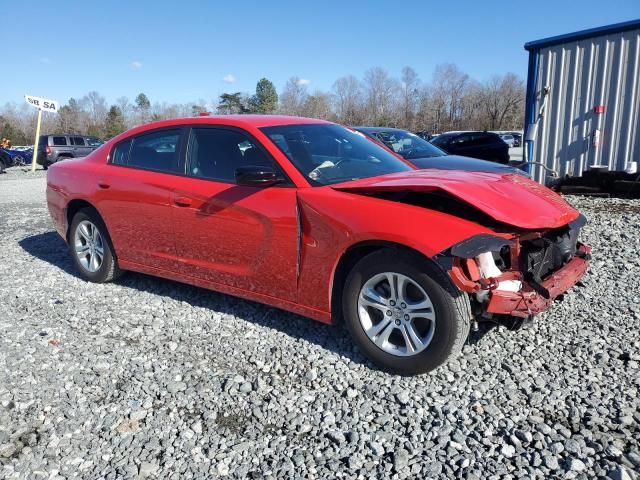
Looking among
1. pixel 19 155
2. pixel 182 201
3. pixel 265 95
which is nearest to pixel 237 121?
pixel 182 201

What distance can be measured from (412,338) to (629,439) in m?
1.18

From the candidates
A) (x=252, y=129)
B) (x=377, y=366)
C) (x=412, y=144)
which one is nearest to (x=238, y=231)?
(x=252, y=129)

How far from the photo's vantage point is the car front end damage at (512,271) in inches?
114

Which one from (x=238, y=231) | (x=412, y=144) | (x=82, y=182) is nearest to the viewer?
(x=238, y=231)

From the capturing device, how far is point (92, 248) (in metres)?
5.20

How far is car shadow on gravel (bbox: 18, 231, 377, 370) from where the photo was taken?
3.70 m

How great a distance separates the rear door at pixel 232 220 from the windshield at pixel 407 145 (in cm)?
501

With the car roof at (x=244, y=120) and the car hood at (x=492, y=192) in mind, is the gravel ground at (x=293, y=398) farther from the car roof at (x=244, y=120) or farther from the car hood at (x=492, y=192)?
the car roof at (x=244, y=120)

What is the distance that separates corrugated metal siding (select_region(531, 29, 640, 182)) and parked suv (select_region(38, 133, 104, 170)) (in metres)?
19.7

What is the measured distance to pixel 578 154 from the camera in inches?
374

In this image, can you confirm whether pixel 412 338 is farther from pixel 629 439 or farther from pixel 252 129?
pixel 252 129

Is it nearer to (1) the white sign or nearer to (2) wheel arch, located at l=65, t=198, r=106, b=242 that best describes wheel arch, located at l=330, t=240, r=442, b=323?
(2) wheel arch, located at l=65, t=198, r=106, b=242

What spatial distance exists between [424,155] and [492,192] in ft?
18.2

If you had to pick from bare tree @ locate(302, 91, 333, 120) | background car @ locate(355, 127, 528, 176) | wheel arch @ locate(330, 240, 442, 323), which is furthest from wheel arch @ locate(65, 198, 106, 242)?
bare tree @ locate(302, 91, 333, 120)
